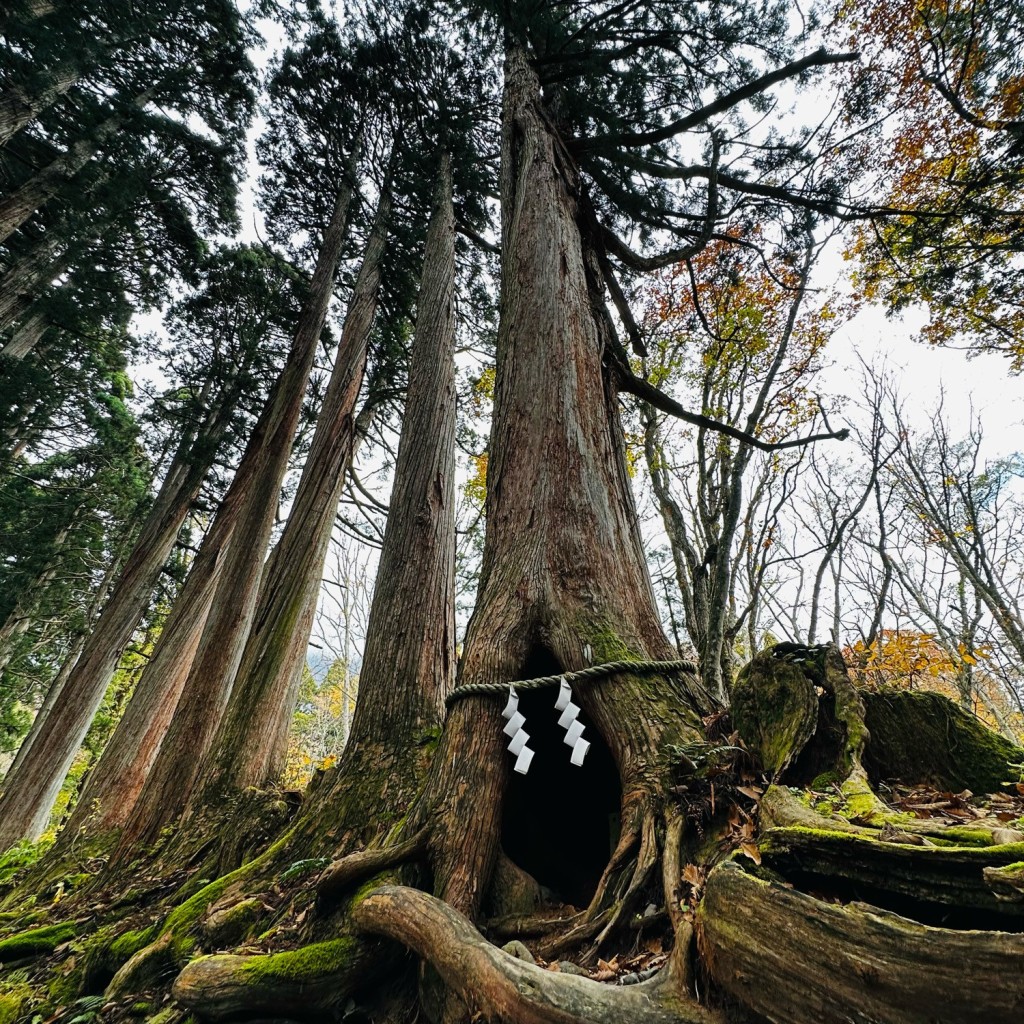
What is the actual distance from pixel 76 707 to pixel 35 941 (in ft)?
18.8

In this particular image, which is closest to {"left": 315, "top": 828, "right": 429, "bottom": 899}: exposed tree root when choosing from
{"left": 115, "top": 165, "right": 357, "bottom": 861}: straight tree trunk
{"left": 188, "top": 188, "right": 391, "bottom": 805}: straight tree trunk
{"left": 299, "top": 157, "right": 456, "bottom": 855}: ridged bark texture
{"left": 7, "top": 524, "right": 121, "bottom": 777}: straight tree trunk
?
{"left": 299, "top": 157, "right": 456, "bottom": 855}: ridged bark texture

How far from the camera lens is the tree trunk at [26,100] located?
7236 mm

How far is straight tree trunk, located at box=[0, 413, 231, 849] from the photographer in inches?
248

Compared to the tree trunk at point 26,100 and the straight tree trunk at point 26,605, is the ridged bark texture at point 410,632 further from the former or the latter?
the straight tree trunk at point 26,605

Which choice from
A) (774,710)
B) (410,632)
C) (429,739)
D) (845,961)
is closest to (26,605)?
(410,632)

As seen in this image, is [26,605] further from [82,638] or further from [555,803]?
[555,803]

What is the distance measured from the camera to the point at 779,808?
3.34ft

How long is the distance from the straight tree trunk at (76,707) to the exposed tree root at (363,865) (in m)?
7.28

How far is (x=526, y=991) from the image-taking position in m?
0.83

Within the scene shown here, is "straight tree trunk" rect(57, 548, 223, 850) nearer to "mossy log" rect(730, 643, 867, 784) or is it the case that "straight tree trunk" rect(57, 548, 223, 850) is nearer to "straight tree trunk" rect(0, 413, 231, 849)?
"straight tree trunk" rect(0, 413, 231, 849)

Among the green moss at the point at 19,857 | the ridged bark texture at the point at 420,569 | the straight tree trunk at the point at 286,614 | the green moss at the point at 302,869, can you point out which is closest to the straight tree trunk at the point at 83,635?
the green moss at the point at 19,857

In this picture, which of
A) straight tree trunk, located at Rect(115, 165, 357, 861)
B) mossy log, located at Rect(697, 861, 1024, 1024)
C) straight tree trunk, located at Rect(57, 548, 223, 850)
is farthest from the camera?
straight tree trunk, located at Rect(57, 548, 223, 850)

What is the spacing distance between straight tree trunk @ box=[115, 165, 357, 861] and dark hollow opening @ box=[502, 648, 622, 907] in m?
2.53

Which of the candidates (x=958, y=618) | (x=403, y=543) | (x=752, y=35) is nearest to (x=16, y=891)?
(x=403, y=543)
